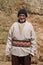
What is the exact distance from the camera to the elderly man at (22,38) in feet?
15.6

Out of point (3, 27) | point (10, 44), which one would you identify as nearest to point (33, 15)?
point (3, 27)

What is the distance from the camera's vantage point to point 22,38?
477cm

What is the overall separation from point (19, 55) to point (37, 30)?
174 inches

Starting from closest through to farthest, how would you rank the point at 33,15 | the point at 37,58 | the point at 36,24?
the point at 37,58 < the point at 36,24 < the point at 33,15

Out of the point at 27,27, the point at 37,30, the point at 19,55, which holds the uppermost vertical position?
the point at 27,27

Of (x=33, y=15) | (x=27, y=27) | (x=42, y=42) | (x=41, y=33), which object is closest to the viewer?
(x=27, y=27)

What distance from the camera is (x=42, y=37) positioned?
857cm

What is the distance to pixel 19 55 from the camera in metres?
4.82

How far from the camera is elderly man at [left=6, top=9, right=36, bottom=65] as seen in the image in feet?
15.6

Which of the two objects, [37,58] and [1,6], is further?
[1,6]

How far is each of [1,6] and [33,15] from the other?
4.31 feet

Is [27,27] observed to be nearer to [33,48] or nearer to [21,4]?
[33,48]

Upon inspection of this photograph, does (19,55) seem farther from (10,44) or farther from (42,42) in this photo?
(42,42)

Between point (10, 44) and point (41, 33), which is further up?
point (10, 44)
